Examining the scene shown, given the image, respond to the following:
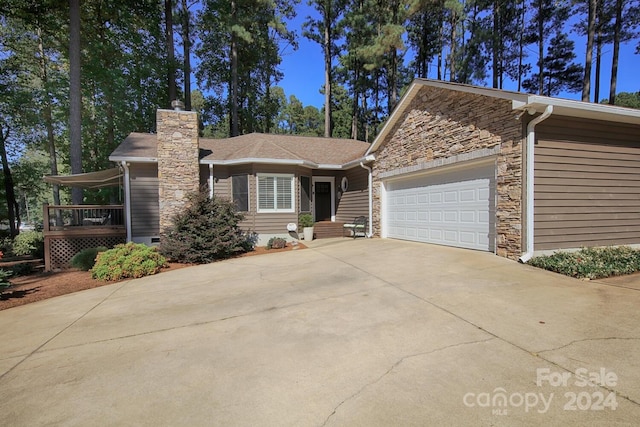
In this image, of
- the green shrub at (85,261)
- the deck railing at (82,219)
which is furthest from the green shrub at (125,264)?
the deck railing at (82,219)

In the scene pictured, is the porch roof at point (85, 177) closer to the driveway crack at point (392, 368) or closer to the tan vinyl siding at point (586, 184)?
the driveway crack at point (392, 368)

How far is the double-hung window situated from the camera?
11023 millimetres

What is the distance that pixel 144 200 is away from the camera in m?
10.8

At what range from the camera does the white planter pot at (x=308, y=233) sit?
37.8 feet

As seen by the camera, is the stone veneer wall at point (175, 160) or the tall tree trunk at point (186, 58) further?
the tall tree trunk at point (186, 58)

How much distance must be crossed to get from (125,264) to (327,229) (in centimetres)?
Result: 756

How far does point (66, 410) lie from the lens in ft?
7.40

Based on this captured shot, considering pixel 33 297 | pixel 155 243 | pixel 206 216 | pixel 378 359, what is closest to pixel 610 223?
pixel 378 359

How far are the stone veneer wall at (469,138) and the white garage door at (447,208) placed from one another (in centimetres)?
43

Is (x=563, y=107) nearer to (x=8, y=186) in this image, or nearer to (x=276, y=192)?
(x=276, y=192)

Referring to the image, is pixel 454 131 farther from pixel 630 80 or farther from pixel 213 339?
pixel 630 80

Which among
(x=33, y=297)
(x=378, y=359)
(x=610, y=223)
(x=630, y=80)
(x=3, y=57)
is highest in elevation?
(x=3, y=57)

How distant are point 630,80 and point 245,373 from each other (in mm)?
26658

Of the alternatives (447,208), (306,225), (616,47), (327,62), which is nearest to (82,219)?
(306,225)
